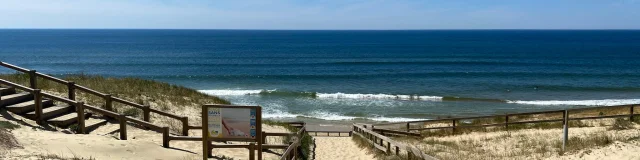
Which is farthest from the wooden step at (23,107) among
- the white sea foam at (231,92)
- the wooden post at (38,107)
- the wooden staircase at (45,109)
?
the white sea foam at (231,92)

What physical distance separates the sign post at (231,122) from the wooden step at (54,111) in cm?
477

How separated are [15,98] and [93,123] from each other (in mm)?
1947

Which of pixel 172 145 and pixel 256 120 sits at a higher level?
pixel 256 120

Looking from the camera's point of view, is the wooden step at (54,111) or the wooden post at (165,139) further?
the wooden step at (54,111)

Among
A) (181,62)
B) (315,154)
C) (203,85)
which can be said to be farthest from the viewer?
(181,62)

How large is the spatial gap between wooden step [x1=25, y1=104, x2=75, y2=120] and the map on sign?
4905mm

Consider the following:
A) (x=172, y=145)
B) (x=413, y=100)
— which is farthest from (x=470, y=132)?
(x=413, y=100)

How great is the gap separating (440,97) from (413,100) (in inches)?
102

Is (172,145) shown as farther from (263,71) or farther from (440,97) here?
(263,71)

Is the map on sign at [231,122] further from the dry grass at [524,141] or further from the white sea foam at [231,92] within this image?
the white sea foam at [231,92]

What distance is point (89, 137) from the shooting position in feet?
35.5

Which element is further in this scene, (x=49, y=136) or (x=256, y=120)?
(x=49, y=136)

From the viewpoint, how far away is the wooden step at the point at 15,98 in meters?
11.9

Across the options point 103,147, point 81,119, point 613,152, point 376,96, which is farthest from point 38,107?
point 376,96
